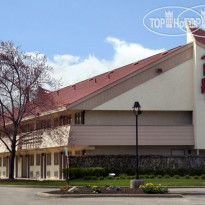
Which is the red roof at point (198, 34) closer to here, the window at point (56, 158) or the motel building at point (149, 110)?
the motel building at point (149, 110)

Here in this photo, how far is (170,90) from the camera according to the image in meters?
52.0

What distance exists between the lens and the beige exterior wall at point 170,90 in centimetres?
5166

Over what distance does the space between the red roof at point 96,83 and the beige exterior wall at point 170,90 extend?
1659 mm

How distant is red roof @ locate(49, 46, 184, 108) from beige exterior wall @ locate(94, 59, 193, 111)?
1.66 metres

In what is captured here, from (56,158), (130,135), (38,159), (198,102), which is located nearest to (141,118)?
(130,135)

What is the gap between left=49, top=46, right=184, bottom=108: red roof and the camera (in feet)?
173

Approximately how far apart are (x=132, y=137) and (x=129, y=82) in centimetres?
456

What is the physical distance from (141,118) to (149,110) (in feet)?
3.81

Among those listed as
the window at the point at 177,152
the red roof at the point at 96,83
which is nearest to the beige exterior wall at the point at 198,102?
the window at the point at 177,152

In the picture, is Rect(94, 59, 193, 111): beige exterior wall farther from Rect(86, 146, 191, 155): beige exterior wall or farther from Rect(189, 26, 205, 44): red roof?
→ Rect(86, 146, 191, 155): beige exterior wall

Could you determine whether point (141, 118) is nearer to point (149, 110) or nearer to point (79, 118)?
point (149, 110)

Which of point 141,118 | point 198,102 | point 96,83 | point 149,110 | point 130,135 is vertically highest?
point 96,83

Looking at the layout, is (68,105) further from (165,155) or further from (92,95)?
(165,155)

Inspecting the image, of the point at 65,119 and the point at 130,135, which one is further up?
the point at 65,119
